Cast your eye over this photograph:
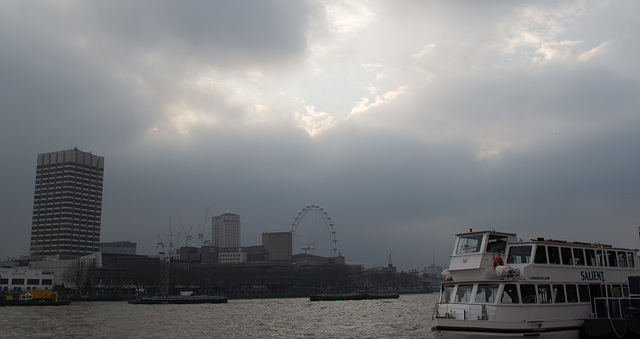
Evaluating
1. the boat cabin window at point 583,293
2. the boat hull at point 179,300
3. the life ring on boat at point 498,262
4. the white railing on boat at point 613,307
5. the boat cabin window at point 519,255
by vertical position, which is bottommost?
the boat hull at point 179,300

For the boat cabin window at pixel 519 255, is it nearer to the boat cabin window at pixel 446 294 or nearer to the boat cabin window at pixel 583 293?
the boat cabin window at pixel 446 294

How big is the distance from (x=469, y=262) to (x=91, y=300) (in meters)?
169

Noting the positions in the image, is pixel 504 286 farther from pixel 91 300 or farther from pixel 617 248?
pixel 91 300

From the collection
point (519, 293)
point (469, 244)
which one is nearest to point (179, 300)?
point (469, 244)

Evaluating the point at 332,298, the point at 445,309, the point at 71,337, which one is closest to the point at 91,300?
the point at 332,298

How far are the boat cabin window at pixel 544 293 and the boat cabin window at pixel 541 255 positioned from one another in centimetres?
158

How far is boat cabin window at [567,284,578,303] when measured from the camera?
39344 millimetres

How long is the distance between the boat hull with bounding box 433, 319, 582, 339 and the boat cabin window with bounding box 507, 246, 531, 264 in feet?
13.6

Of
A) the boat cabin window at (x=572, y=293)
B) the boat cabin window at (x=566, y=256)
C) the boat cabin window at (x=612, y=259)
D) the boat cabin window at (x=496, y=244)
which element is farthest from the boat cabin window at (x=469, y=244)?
the boat cabin window at (x=612, y=259)

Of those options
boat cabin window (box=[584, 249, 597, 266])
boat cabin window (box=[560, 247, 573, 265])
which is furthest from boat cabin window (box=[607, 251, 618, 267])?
boat cabin window (box=[560, 247, 573, 265])

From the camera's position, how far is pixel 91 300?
18125 cm

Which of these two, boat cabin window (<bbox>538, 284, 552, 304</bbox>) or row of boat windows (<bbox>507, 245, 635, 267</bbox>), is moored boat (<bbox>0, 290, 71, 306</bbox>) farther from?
boat cabin window (<bbox>538, 284, 552, 304</bbox>)

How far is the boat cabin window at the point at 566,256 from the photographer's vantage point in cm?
3997

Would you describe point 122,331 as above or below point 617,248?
below
